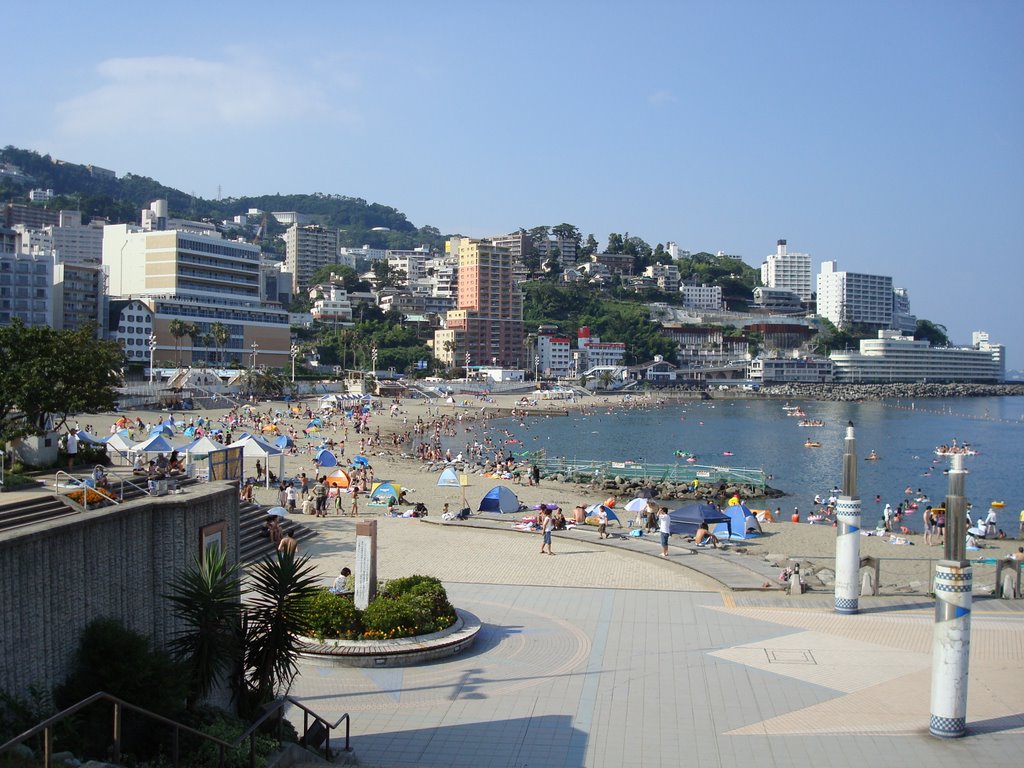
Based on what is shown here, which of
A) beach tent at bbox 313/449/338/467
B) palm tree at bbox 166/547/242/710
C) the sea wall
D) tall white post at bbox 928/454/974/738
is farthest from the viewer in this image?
the sea wall

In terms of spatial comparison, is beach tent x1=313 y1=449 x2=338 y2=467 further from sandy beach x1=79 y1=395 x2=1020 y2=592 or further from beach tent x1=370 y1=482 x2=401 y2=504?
beach tent x1=370 y1=482 x2=401 y2=504

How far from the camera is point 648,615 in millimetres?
15680

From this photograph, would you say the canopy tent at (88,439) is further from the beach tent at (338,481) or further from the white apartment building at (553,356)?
the white apartment building at (553,356)

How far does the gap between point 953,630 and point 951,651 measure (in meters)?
0.24

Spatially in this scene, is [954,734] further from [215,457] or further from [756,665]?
[215,457]

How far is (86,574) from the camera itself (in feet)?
26.9

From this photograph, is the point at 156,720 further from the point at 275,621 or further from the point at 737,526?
the point at 737,526

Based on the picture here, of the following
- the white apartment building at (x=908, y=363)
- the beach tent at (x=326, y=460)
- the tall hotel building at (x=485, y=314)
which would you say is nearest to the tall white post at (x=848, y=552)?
the beach tent at (x=326, y=460)

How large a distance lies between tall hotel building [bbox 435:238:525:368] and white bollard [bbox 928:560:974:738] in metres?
134

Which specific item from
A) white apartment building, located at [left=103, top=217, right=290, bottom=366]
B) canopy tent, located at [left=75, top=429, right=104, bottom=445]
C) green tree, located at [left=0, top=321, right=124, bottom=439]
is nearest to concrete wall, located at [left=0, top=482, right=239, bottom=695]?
green tree, located at [left=0, top=321, right=124, bottom=439]

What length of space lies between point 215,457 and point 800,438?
62.0 meters

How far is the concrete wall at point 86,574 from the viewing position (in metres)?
7.27

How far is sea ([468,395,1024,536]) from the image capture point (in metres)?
47.4

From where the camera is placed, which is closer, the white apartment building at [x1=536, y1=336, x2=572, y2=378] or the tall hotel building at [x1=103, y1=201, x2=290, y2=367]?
the tall hotel building at [x1=103, y1=201, x2=290, y2=367]
